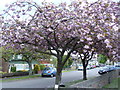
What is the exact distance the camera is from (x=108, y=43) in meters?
6.87

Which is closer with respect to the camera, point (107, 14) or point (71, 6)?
point (107, 14)

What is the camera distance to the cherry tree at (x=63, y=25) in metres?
7.38

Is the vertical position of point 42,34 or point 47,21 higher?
point 47,21

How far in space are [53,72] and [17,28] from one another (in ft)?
59.9

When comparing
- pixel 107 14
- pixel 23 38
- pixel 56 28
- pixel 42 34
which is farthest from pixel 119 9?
pixel 23 38

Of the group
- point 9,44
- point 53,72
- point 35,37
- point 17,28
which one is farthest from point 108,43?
point 53,72

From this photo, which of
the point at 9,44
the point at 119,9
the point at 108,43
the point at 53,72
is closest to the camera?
the point at 108,43

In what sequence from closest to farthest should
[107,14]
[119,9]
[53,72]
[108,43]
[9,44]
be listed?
[108,43] < [107,14] < [119,9] < [9,44] < [53,72]

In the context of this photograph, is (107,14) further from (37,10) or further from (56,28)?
(37,10)

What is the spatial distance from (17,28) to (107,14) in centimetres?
389

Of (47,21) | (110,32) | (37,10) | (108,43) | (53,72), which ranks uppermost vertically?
(37,10)

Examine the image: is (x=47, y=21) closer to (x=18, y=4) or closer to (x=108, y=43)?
(x=18, y=4)

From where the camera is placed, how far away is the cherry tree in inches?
290

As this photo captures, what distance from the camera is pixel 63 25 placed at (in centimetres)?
813
